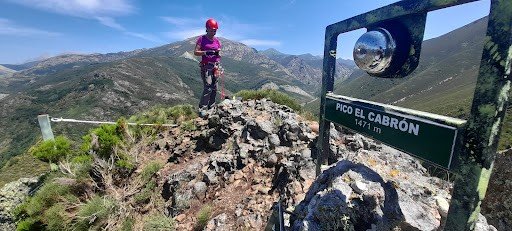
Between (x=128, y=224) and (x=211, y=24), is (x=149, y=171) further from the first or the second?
(x=211, y=24)

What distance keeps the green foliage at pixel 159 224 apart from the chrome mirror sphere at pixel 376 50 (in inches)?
161

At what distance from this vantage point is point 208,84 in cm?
917

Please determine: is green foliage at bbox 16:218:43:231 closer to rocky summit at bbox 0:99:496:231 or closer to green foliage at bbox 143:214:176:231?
rocky summit at bbox 0:99:496:231

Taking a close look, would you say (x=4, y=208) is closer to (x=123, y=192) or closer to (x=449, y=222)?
(x=123, y=192)

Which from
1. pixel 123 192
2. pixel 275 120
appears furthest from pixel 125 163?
pixel 275 120

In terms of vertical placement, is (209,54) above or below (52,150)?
above

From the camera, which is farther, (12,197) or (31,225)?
(12,197)

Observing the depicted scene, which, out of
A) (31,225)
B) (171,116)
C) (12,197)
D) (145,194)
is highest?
Result: (171,116)

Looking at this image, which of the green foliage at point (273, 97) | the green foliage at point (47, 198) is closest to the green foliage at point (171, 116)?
the green foliage at point (273, 97)

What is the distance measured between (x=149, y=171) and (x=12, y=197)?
4128mm

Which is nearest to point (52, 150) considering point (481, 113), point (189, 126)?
point (189, 126)

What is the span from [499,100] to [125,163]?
6794 mm

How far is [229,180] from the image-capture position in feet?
19.6

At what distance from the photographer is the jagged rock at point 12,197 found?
7660mm
